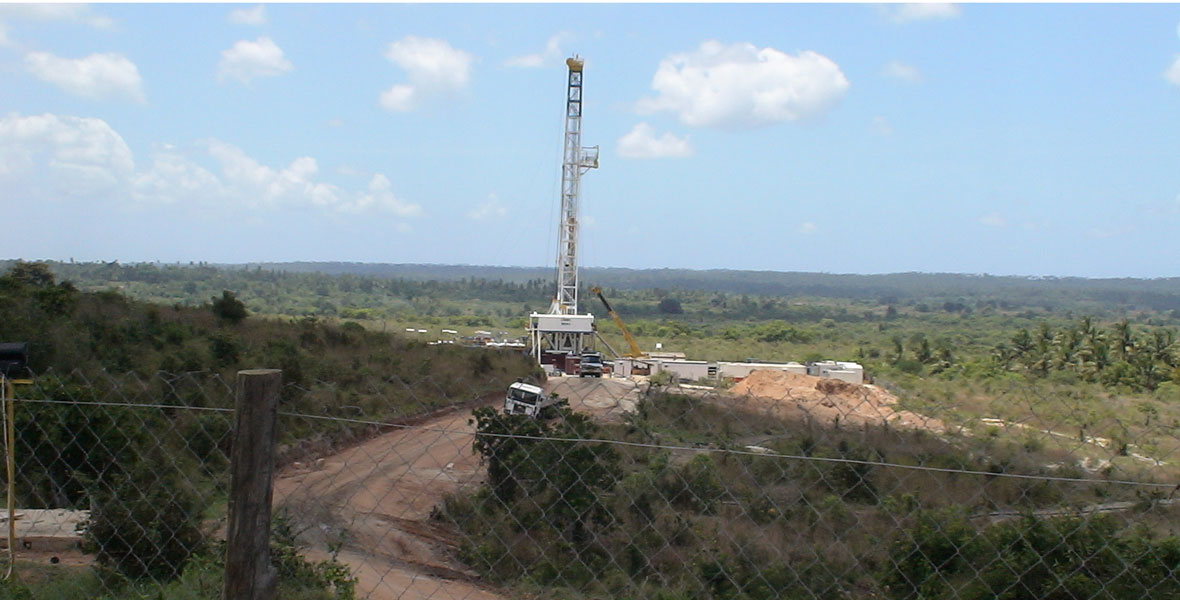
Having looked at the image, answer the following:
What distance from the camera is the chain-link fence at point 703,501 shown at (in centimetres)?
413

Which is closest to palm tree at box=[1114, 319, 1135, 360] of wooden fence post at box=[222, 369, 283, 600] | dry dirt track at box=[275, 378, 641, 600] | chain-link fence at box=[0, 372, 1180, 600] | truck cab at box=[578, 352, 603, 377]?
truck cab at box=[578, 352, 603, 377]

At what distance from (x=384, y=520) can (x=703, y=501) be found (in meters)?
5.50

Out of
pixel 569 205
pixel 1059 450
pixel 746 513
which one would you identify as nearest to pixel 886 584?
pixel 746 513

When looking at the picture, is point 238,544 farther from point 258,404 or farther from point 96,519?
point 96,519

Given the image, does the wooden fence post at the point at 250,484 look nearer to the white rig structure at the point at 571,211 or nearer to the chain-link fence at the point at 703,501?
the chain-link fence at the point at 703,501

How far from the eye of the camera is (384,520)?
9.45 meters

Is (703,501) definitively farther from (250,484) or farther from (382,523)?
(382,523)

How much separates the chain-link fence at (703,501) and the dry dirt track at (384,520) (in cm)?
55

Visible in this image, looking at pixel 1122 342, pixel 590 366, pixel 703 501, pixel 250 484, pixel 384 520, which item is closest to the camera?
pixel 250 484

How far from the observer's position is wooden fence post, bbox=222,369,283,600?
9.55 feet

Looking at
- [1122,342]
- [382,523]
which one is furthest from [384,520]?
[1122,342]

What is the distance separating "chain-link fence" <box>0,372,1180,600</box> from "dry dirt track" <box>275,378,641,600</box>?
1.80 feet

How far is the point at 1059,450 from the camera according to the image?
4.42 m

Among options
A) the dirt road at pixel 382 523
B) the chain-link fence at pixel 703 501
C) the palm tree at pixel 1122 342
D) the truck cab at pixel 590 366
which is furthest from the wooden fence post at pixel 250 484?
Answer: the palm tree at pixel 1122 342
